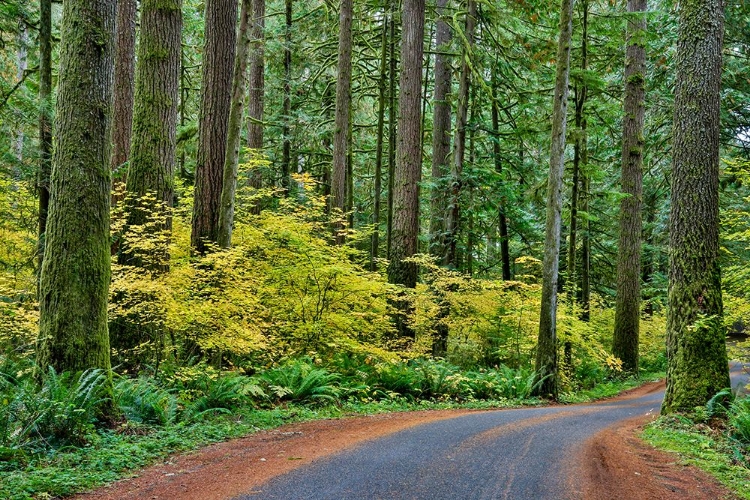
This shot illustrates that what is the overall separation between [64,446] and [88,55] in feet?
14.0

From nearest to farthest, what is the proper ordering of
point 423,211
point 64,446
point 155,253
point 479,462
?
point 64,446
point 479,462
point 155,253
point 423,211

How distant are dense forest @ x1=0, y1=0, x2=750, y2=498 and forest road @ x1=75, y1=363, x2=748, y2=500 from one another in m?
1.27

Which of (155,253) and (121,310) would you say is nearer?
(121,310)

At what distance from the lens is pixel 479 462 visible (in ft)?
17.6

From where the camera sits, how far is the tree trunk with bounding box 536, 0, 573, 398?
1186 centimetres

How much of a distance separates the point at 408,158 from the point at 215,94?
214 inches

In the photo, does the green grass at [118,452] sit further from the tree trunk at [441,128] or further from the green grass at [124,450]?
the tree trunk at [441,128]

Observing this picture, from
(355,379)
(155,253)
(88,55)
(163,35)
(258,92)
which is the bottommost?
(355,379)

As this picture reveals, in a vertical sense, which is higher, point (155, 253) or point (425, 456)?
point (155, 253)

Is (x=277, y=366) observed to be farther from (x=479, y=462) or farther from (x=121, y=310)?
(x=479, y=462)

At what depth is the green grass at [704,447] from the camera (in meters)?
5.60

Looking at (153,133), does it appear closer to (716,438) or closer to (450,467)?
(450,467)

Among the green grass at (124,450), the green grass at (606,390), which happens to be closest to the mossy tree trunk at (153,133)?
the green grass at (124,450)

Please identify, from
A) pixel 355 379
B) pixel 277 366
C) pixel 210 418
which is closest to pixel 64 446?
pixel 210 418
